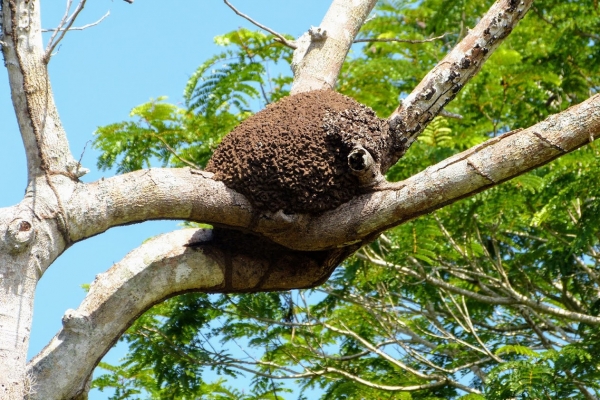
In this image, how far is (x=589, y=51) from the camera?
8352mm

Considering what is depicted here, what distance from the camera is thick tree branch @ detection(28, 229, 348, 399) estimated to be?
11.7ft

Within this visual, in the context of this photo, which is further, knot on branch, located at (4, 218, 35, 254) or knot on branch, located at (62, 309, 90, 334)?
knot on branch, located at (62, 309, 90, 334)

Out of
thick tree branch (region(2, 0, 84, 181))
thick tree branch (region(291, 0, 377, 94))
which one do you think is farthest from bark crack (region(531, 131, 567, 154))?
thick tree branch (region(2, 0, 84, 181))

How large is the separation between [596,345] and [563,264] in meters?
1.53

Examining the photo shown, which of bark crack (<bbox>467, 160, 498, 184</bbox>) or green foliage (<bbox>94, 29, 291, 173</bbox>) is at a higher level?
green foliage (<bbox>94, 29, 291, 173</bbox>)

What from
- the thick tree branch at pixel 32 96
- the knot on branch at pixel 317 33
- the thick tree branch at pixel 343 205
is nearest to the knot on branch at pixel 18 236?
the thick tree branch at pixel 343 205

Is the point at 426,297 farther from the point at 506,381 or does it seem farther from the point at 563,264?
the point at 506,381

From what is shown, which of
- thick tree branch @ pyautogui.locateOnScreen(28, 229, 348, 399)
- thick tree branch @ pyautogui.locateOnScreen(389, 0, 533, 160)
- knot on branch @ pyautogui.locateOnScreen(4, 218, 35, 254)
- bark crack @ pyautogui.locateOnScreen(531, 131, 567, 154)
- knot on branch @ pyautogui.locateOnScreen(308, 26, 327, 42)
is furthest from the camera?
knot on branch @ pyautogui.locateOnScreen(308, 26, 327, 42)

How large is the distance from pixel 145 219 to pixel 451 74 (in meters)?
1.68

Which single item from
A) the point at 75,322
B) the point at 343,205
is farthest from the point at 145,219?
the point at 343,205

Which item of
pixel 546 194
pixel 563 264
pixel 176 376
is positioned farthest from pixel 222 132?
pixel 563 264

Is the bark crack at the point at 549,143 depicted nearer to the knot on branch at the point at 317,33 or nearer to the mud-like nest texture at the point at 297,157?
the mud-like nest texture at the point at 297,157

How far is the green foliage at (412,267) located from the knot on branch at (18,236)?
145 inches

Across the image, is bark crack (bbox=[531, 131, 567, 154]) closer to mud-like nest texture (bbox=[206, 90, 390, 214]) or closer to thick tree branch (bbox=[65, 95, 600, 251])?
thick tree branch (bbox=[65, 95, 600, 251])
